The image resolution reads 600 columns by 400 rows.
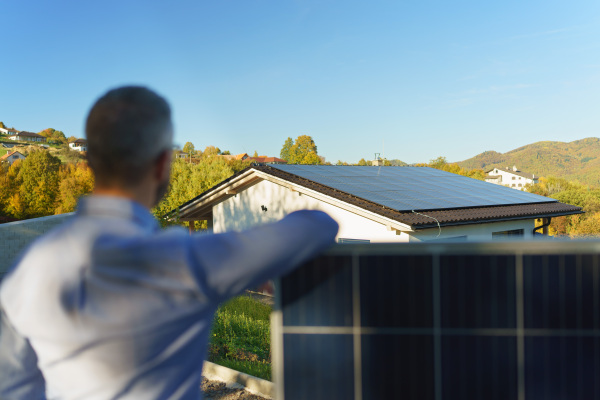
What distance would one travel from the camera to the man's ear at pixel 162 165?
965mm

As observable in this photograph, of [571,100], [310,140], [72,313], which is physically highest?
[571,100]

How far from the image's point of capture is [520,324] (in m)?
1.97

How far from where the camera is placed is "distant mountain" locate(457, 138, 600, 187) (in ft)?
393

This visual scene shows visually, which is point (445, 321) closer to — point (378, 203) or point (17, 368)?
point (17, 368)

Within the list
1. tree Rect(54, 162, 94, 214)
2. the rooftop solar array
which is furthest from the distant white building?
the rooftop solar array

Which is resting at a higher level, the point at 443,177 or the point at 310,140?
the point at 310,140

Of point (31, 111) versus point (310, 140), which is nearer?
point (310, 140)

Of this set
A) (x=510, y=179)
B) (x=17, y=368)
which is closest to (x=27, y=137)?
(x=510, y=179)

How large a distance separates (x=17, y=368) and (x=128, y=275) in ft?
1.38

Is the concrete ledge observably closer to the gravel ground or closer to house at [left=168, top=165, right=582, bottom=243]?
A: the gravel ground

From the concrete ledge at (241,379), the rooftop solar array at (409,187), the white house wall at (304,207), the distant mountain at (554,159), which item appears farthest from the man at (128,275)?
the distant mountain at (554,159)

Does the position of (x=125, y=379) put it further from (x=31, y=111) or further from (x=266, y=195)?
(x=31, y=111)

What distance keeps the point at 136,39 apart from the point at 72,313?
6145 cm

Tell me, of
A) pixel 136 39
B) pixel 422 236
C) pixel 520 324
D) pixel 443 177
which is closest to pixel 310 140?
pixel 136 39
